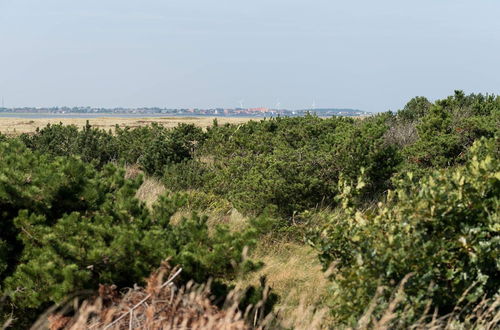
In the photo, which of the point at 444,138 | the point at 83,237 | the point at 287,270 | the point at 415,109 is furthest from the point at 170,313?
the point at 415,109

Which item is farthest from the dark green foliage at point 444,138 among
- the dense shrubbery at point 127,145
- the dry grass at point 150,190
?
the dense shrubbery at point 127,145

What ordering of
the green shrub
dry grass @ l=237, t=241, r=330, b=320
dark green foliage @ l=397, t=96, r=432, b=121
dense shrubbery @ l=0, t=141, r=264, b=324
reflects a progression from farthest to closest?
dark green foliage @ l=397, t=96, r=432, b=121, the green shrub, dry grass @ l=237, t=241, r=330, b=320, dense shrubbery @ l=0, t=141, r=264, b=324

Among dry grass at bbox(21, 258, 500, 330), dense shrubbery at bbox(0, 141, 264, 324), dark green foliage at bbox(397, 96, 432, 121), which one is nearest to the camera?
dry grass at bbox(21, 258, 500, 330)

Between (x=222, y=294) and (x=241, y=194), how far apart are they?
187 inches

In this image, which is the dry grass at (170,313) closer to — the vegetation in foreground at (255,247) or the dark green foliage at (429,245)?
the vegetation in foreground at (255,247)

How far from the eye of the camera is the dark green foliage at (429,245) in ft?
14.2

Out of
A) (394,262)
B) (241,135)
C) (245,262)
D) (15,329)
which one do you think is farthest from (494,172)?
(241,135)

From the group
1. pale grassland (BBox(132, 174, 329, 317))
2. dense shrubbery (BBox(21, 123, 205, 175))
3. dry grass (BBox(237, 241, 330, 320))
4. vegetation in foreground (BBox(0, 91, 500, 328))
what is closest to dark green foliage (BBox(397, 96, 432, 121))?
dense shrubbery (BBox(21, 123, 205, 175))

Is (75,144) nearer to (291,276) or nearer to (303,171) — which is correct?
(303,171)

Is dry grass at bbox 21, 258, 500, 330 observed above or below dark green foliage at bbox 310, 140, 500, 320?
below

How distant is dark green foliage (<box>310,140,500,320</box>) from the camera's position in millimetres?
4324

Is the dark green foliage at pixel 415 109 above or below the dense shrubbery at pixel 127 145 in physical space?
above

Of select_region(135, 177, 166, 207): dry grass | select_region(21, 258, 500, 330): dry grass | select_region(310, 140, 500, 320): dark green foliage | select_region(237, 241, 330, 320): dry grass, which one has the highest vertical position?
select_region(310, 140, 500, 320): dark green foliage

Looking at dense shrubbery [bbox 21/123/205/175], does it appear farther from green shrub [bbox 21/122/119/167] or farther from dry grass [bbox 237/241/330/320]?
dry grass [bbox 237/241/330/320]
